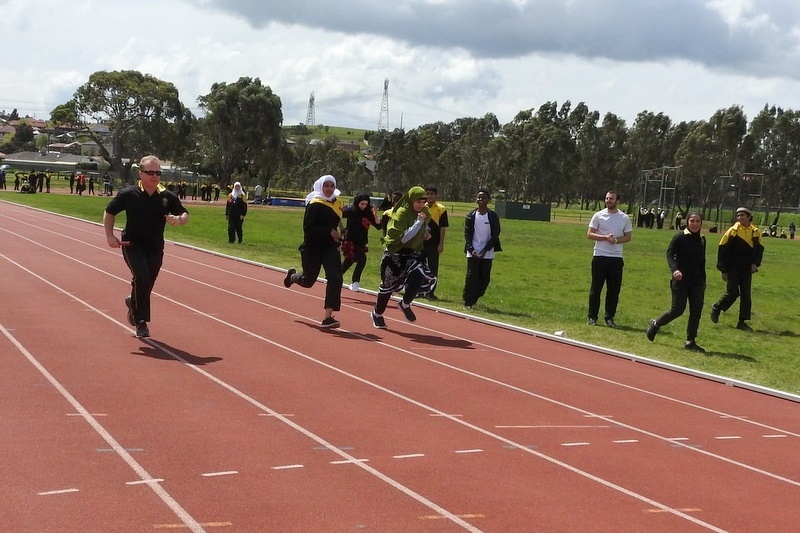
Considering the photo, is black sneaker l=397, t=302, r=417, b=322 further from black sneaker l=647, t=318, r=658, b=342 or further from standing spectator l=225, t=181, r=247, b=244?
standing spectator l=225, t=181, r=247, b=244

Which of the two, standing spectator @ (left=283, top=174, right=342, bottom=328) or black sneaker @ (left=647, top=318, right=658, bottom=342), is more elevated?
standing spectator @ (left=283, top=174, right=342, bottom=328)

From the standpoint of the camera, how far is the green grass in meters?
12.6

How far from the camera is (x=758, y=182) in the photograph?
100562 millimetres

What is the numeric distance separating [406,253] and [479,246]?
10.0 ft

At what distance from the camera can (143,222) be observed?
10227 millimetres

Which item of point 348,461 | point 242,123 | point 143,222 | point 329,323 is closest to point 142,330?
point 143,222

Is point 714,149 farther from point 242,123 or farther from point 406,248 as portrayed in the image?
point 406,248

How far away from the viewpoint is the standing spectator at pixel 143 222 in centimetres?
1017

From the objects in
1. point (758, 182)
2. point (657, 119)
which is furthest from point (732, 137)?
point (657, 119)

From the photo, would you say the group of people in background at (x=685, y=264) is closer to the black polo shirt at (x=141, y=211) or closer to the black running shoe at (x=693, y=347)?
the black running shoe at (x=693, y=347)

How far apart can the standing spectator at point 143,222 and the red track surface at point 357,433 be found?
670mm

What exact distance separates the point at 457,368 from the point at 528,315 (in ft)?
18.4

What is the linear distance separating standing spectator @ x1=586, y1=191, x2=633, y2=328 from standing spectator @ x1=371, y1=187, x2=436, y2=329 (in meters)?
2.91

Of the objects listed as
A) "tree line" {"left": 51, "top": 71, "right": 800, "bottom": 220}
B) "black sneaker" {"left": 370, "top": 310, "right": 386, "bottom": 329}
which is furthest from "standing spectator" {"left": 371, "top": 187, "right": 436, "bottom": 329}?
"tree line" {"left": 51, "top": 71, "right": 800, "bottom": 220}
